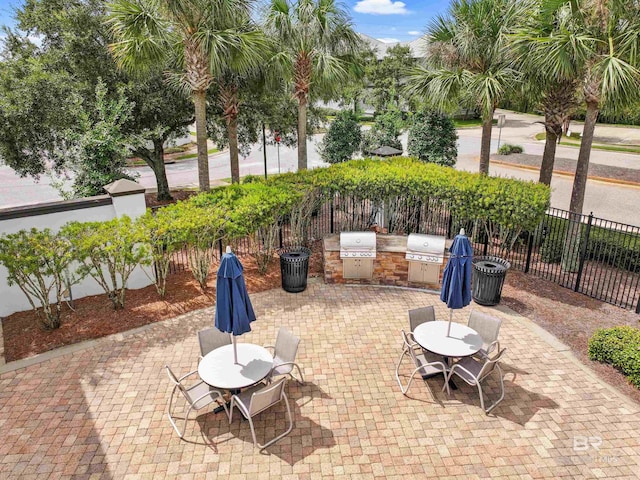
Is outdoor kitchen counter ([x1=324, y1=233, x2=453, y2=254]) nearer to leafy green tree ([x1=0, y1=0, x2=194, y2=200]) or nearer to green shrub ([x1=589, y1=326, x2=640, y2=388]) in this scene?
green shrub ([x1=589, y1=326, x2=640, y2=388])

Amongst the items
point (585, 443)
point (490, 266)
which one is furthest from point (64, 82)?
point (585, 443)

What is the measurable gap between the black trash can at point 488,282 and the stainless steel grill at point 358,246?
2.35 metres

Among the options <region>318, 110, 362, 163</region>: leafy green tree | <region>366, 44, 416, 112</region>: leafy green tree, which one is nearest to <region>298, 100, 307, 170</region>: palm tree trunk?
<region>318, 110, 362, 163</region>: leafy green tree

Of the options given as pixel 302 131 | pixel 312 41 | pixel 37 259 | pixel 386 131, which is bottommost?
pixel 37 259

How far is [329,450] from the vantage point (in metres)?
5.51

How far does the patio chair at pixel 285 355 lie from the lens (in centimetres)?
647

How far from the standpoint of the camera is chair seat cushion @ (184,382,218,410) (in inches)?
226

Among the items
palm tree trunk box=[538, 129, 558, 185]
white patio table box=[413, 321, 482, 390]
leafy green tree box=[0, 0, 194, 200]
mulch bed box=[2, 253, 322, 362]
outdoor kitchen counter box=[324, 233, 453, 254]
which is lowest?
mulch bed box=[2, 253, 322, 362]

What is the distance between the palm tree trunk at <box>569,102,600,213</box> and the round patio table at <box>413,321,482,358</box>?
20.9ft

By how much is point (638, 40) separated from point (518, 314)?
21.0 feet

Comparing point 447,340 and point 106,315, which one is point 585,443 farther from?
point 106,315

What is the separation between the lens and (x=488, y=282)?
936 cm

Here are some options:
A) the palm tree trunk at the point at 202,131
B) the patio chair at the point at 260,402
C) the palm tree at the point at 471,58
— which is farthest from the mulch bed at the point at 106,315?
the palm tree at the point at 471,58

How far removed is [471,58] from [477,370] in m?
9.96
